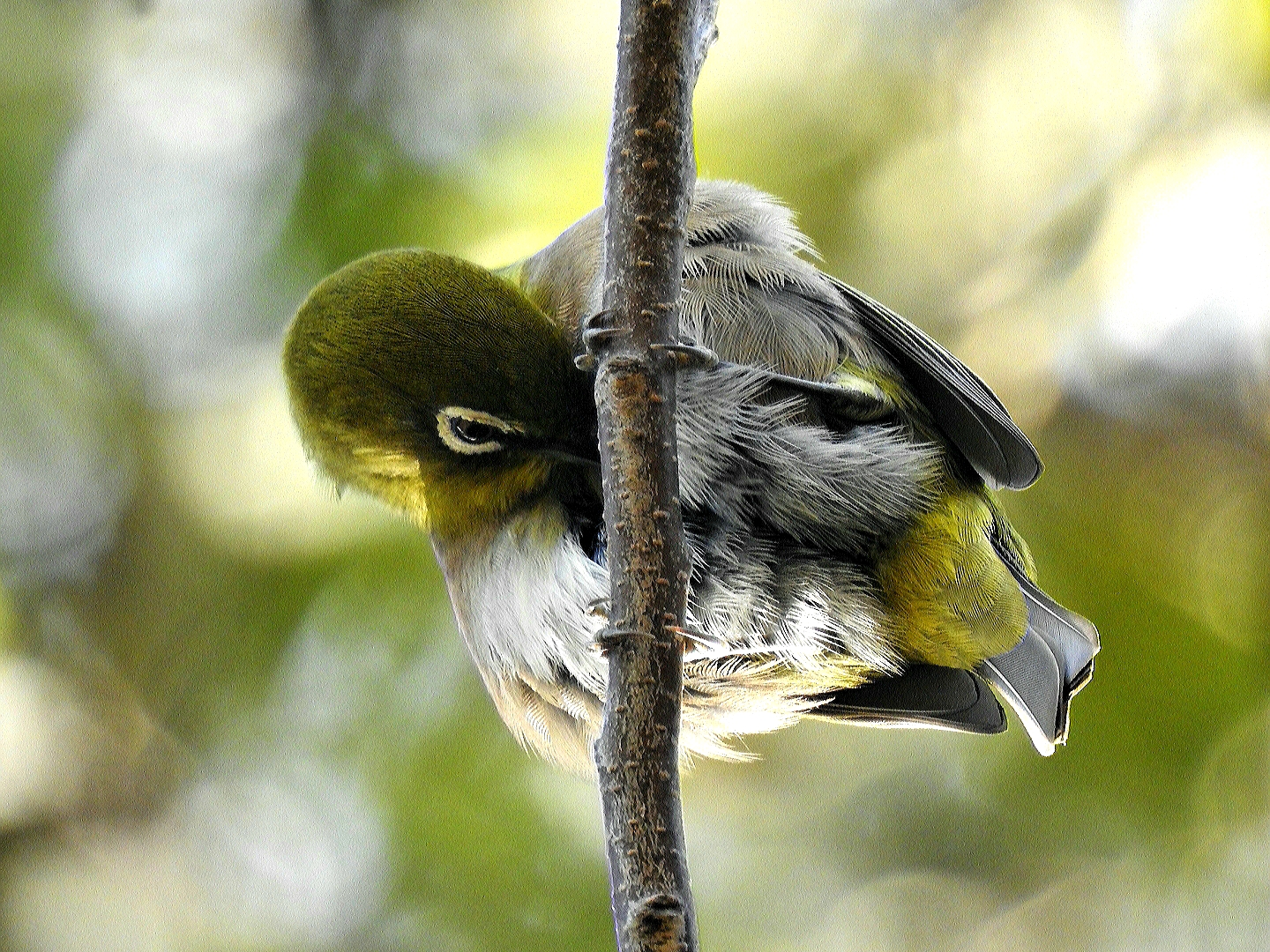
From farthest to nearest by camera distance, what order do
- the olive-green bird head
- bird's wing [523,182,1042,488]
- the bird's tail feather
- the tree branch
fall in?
the bird's tail feather, bird's wing [523,182,1042,488], the olive-green bird head, the tree branch

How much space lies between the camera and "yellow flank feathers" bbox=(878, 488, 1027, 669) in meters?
2.27

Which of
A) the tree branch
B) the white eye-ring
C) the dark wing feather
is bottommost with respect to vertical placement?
the tree branch

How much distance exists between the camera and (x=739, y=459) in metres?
2.14

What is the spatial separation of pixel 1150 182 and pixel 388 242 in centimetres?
234

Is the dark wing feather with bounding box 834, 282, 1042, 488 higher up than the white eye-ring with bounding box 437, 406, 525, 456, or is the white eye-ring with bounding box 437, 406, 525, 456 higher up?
the dark wing feather with bounding box 834, 282, 1042, 488

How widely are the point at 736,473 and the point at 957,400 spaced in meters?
0.51

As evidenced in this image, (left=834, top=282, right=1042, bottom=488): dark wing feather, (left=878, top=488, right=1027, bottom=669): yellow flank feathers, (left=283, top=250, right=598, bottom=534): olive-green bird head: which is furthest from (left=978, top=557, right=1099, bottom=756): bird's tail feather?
(left=283, top=250, right=598, bottom=534): olive-green bird head

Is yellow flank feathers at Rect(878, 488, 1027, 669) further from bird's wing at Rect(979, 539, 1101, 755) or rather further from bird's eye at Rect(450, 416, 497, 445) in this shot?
bird's eye at Rect(450, 416, 497, 445)

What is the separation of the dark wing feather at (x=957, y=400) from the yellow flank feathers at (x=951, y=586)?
114 mm

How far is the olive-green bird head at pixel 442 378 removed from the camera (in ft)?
7.00

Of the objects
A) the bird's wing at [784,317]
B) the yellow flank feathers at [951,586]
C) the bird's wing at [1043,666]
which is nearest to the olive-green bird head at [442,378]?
the bird's wing at [784,317]

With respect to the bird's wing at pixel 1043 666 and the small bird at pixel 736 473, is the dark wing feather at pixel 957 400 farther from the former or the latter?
the bird's wing at pixel 1043 666

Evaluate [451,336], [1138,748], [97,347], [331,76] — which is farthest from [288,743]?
[1138,748]

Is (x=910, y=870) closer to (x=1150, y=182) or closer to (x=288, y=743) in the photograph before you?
(x=288, y=743)
